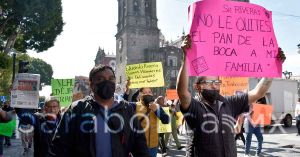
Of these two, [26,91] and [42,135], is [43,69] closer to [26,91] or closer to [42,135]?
[26,91]

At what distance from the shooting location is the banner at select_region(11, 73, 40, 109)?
684cm

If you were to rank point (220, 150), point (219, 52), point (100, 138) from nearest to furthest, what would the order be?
point (100, 138)
point (220, 150)
point (219, 52)

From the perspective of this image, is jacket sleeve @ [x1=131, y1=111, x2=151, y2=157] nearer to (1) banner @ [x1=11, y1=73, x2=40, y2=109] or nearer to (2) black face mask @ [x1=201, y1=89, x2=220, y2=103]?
(2) black face mask @ [x1=201, y1=89, x2=220, y2=103]

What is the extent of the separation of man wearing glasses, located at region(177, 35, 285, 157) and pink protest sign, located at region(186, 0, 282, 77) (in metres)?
0.38

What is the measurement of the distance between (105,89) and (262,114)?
807 cm

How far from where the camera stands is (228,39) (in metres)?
4.84

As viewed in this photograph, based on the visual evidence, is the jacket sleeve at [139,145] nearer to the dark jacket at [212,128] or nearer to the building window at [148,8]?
the dark jacket at [212,128]

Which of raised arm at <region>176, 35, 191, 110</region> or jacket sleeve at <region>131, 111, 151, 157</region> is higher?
raised arm at <region>176, 35, 191, 110</region>

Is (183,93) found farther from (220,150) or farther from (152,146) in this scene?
(152,146)

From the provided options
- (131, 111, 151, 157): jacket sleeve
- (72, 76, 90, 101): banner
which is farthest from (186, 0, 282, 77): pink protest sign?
(72, 76, 90, 101): banner

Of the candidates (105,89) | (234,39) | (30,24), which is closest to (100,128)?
(105,89)

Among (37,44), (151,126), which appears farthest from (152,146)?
(37,44)

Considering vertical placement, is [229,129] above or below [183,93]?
below

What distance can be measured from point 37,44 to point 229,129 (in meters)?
22.1
